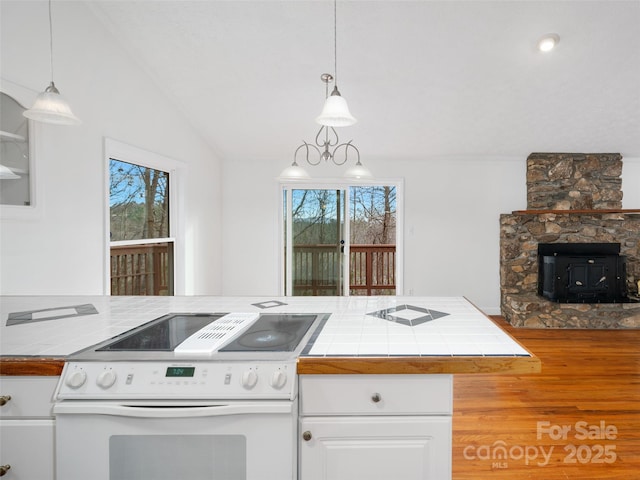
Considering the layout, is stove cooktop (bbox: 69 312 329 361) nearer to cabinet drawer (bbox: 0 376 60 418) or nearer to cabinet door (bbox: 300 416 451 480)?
cabinet drawer (bbox: 0 376 60 418)

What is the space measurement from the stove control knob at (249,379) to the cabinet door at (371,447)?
8.0 inches

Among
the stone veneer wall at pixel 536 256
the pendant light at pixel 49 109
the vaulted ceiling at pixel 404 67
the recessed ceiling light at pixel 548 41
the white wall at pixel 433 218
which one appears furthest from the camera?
the white wall at pixel 433 218

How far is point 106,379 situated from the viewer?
3.24 feet

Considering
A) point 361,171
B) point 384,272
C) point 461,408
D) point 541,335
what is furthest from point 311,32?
point 384,272

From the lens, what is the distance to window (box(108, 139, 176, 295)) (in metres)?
2.83

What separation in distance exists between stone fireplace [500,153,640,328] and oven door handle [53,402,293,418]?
13.4 feet

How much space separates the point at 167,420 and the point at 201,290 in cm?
331

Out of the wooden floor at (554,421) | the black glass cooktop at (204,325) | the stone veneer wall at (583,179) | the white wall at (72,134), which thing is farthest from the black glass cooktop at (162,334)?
the stone veneer wall at (583,179)

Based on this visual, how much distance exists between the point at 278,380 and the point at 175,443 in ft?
1.13

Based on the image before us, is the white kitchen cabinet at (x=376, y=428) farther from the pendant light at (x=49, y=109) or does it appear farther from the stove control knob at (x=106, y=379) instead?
the pendant light at (x=49, y=109)

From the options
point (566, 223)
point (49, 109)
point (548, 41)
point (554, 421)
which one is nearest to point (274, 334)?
point (49, 109)

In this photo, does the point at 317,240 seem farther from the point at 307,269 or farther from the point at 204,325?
the point at 204,325

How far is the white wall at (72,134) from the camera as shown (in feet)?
6.44

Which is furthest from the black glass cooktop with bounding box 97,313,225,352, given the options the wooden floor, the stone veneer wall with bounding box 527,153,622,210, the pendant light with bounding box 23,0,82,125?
the stone veneer wall with bounding box 527,153,622,210
